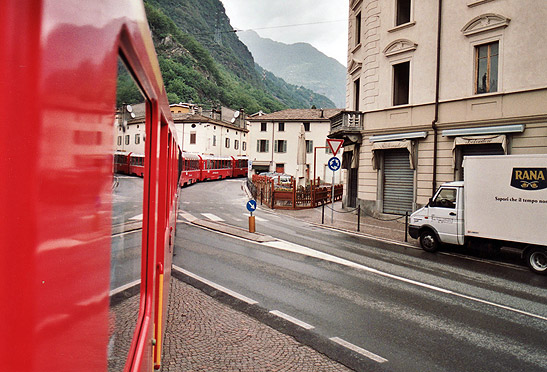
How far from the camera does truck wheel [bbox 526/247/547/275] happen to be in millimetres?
9891

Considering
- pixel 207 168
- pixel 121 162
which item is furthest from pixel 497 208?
pixel 207 168

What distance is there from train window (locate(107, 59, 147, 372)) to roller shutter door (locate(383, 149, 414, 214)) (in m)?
18.8

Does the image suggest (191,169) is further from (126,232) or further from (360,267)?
(126,232)

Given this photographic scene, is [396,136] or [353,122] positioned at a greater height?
[353,122]

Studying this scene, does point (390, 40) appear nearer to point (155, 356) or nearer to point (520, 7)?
point (520, 7)

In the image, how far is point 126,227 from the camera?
173 centimetres

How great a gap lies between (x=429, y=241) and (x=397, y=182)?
8250mm

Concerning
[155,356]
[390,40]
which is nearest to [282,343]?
[155,356]

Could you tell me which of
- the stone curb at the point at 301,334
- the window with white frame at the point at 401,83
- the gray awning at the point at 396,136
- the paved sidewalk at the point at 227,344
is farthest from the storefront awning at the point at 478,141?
the paved sidewalk at the point at 227,344

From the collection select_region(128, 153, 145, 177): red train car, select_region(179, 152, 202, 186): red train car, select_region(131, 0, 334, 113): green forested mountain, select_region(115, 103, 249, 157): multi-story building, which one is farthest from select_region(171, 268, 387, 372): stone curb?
select_region(131, 0, 334, 113): green forested mountain

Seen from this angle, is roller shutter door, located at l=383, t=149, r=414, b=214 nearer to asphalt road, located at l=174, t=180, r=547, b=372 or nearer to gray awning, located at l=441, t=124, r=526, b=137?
gray awning, located at l=441, t=124, r=526, b=137

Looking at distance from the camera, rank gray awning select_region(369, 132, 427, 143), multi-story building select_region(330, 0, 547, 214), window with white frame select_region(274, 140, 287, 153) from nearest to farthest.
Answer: multi-story building select_region(330, 0, 547, 214) < gray awning select_region(369, 132, 427, 143) < window with white frame select_region(274, 140, 287, 153)

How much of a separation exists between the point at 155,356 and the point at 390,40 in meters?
20.3

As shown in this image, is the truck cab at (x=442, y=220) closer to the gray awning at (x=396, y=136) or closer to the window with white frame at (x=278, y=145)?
the gray awning at (x=396, y=136)
